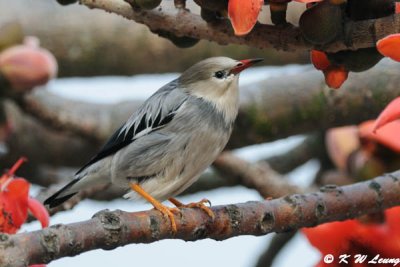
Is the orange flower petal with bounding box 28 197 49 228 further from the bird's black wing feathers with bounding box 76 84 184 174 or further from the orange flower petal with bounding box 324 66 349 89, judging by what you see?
the bird's black wing feathers with bounding box 76 84 184 174

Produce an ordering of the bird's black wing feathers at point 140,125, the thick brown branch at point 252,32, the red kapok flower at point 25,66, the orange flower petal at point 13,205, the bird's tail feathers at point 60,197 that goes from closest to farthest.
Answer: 1. the thick brown branch at point 252,32
2. the orange flower petal at point 13,205
3. the bird's tail feathers at point 60,197
4. the bird's black wing feathers at point 140,125
5. the red kapok flower at point 25,66

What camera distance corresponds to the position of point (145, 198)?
7.79 feet

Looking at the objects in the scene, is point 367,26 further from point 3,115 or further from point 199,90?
point 3,115

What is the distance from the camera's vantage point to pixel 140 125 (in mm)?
2523

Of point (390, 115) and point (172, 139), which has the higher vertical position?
point (390, 115)

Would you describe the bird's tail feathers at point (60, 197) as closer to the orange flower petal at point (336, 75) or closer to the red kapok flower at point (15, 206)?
the red kapok flower at point (15, 206)

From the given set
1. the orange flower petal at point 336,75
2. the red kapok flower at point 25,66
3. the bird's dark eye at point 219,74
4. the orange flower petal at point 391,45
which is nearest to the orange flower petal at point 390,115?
the orange flower petal at point 391,45

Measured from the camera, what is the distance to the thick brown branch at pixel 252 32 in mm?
1479

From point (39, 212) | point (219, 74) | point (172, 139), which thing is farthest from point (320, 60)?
point (219, 74)

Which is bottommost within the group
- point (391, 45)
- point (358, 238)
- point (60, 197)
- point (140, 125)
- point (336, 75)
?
point (60, 197)

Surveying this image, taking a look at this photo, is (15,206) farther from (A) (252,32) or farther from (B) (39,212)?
(A) (252,32)

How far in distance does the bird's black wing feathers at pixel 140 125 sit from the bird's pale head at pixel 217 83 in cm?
13

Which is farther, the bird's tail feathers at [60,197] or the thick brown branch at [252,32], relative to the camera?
the bird's tail feathers at [60,197]

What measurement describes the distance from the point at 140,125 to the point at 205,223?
0.91 m
